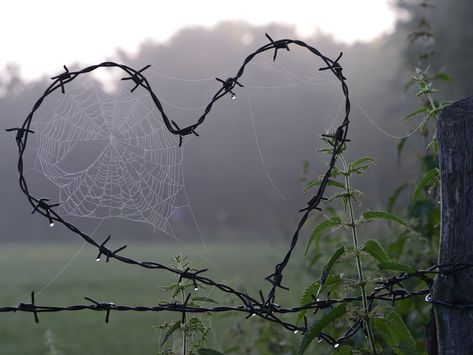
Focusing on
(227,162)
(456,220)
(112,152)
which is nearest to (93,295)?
(112,152)

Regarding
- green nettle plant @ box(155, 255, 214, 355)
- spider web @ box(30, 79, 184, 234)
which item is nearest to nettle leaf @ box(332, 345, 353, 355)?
green nettle plant @ box(155, 255, 214, 355)

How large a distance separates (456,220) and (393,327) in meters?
0.36

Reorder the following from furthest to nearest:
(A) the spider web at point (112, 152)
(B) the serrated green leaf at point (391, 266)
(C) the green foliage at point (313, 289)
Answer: (A) the spider web at point (112, 152)
(C) the green foliage at point (313, 289)
(B) the serrated green leaf at point (391, 266)

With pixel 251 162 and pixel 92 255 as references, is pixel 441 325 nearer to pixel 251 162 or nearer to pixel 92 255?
pixel 92 255

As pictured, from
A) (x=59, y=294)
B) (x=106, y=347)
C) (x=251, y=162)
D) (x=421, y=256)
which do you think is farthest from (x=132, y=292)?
(x=251, y=162)

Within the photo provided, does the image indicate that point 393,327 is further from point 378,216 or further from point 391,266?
point 378,216

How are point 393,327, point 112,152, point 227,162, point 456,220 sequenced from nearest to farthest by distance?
point 456,220 < point 393,327 < point 112,152 < point 227,162

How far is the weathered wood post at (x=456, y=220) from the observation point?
6.93ft

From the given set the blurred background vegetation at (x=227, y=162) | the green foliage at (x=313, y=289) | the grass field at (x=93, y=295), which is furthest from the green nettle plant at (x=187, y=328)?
the blurred background vegetation at (x=227, y=162)

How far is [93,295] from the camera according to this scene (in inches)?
857

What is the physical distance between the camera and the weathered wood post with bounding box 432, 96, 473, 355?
6.93 ft

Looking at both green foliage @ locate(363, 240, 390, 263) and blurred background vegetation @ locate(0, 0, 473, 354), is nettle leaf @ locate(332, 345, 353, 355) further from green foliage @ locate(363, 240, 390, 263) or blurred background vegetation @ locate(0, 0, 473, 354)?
blurred background vegetation @ locate(0, 0, 473, 354)

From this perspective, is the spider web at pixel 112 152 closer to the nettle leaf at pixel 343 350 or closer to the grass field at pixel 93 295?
the grass field at pixel 93 295

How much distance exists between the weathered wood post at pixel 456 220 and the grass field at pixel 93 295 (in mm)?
718
